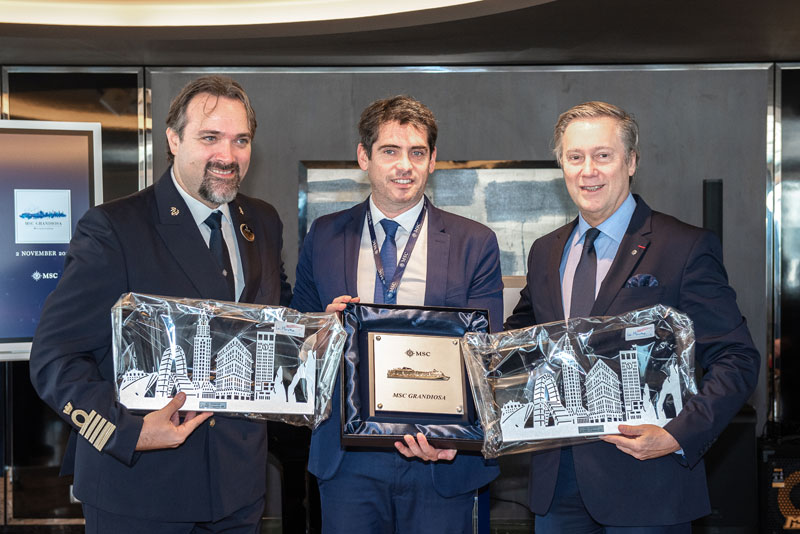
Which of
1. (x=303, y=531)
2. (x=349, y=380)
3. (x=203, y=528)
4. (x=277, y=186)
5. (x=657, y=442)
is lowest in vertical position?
(x=303, y=531)

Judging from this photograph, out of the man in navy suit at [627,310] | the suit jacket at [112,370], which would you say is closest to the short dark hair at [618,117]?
the man in navy suit at [627,310]

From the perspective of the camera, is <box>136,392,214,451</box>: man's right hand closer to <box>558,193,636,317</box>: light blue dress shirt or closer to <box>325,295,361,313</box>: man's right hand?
<box>325,295,361,313</box>: man's right hand

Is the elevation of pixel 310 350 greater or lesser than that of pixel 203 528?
greater

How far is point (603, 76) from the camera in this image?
5426mm

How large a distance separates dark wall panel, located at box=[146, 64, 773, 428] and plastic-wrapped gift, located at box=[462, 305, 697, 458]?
3.42m

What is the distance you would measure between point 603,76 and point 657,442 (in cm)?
385

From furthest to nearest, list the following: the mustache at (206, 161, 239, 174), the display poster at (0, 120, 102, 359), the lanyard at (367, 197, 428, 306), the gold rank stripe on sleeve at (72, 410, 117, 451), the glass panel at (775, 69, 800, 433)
Answer: the glass panel at (775, 69, 800, 433) < the display poster at (0, 120, 102, 359) < the lanyard at (367, 197, 428, 306) < the mustache at (206, 161, 239, 174) < the gold rank stripe on sleeve at (72, 410, 117, 451)

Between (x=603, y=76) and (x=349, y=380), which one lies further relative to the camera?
(x=603, y=76)

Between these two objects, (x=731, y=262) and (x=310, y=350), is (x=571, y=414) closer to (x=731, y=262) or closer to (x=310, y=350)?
(x=310, y=350)

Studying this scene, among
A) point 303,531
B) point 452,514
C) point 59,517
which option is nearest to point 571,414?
point 452,514

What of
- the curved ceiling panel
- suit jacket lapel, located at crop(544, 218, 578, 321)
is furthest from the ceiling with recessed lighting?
suit jacket lapel, located at crop(544, 218, 578, 321)

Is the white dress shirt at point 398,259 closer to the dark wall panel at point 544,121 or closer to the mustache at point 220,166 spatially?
the mustache at point 220,166

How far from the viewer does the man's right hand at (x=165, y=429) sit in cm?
207

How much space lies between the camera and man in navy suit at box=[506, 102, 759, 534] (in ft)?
7.19
